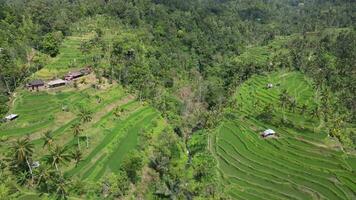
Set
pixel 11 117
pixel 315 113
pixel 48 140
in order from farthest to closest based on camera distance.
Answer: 1. pixel 315 113
2. pixel 11 117
3. pixel 48 140

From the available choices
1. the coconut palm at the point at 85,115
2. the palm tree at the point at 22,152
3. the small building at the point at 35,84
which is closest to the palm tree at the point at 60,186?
the palm tree at the point at 22,152

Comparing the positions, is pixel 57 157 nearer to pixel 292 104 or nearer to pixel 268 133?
pixel 268 133

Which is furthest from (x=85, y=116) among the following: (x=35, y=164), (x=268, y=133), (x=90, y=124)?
(x=268, y=133)

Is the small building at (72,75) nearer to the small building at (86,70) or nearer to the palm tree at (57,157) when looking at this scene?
the small building at (86,70)

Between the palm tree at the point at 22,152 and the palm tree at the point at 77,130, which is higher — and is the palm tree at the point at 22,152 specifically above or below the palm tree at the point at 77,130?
above

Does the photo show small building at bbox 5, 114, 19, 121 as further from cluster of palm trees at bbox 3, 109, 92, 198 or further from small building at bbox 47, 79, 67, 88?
small building at bbox 47, 79, 67, 88

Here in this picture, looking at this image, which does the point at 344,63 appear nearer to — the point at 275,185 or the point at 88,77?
the point at 275,185

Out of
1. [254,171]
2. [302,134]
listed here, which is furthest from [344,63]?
[254,171]
